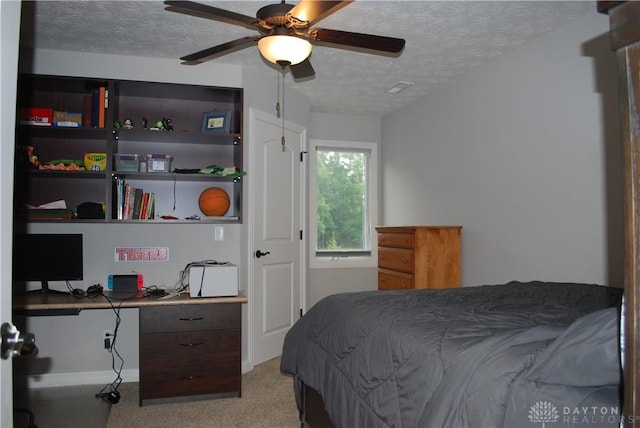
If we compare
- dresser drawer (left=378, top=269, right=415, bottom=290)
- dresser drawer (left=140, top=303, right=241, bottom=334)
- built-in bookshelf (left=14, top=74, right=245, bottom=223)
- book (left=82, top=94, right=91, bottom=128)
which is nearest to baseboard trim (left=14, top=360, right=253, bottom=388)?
dresser drawer (left=140, top=303, right=241, bottom=334)

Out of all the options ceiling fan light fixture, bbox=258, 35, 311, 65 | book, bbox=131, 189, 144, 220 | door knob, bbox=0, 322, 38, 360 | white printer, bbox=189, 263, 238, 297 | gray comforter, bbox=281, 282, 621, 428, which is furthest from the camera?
book, bbox=131, 189, 144, 220

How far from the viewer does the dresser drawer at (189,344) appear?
9.50 ft

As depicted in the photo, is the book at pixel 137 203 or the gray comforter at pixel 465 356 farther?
the book at pixel 137 203

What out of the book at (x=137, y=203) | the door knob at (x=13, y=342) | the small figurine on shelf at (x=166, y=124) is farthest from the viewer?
the small figurine on shelf at (x=166, y=124)

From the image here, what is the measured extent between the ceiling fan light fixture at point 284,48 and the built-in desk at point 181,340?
169cm

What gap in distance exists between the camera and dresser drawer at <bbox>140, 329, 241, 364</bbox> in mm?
2896

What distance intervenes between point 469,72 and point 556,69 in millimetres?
956

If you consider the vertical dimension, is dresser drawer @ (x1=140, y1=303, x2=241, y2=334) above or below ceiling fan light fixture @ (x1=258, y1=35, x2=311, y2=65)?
below

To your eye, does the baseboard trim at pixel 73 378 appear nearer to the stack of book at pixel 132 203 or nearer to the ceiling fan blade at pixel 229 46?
the stack of book at pixel 132 203

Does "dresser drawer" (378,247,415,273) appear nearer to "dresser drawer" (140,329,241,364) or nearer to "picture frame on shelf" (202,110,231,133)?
"dresser drawer" (140,329,241,364)

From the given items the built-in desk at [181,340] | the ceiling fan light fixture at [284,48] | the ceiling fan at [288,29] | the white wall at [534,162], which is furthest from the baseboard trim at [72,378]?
the white wall at [534,162]

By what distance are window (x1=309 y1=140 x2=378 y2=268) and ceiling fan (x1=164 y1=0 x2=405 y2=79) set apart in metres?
2.89

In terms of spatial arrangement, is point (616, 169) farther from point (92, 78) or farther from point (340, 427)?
point (92, 78)

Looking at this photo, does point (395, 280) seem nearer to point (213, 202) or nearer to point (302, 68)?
point (213, 202)
